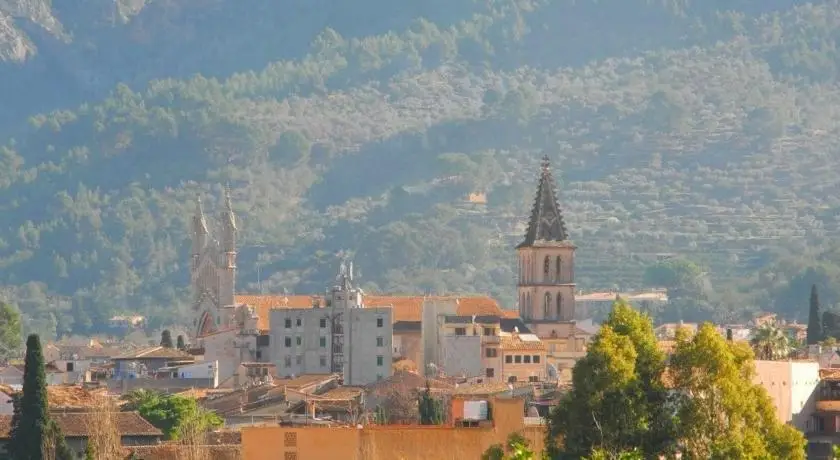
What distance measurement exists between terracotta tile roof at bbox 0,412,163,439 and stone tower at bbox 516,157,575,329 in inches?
2817

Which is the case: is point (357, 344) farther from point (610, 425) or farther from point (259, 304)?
point (610, 425)

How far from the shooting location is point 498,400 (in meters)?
71.8

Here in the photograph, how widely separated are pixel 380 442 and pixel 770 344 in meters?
50.0

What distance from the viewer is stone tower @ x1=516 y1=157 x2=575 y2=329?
167 metres

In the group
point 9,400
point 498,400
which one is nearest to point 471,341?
point 9,400

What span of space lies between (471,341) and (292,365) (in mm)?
8130

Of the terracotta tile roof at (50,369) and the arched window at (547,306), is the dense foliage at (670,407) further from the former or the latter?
the arched window at (547,306)

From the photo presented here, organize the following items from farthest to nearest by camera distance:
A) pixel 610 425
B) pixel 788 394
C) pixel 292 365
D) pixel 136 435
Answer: pixel 292 365
pixel 136 435
pixel 788 394
pixel 610 425

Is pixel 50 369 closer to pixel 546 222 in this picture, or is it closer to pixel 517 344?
pixel 517 344

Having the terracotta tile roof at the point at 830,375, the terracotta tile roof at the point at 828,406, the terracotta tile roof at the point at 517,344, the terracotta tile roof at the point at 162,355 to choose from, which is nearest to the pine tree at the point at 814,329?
the terracotta tile roof at the point at 517,344

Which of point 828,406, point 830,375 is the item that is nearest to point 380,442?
point 828,406

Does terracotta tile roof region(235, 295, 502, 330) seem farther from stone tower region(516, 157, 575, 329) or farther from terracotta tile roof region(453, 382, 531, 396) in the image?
terracotta tile roof region(453, 382, 531, 396)

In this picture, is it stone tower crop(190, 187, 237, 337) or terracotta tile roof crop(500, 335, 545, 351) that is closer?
terracotta tile roof crop(500, 335, 545, 351)

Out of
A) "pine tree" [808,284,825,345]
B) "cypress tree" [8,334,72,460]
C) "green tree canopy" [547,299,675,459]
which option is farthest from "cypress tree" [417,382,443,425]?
"pine tree" [808,284,825,345]
